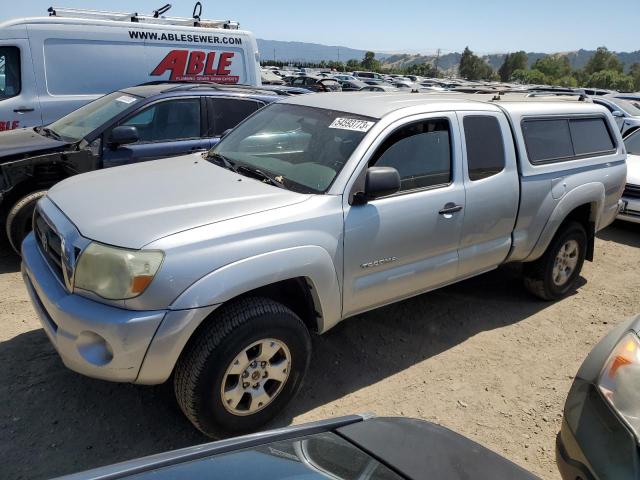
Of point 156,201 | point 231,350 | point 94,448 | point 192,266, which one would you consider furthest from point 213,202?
point 94,448

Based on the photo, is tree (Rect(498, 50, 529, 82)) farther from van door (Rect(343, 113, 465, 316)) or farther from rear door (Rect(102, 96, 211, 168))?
van door (Rect(343, 113, 465, 316))

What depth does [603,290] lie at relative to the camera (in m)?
5.13

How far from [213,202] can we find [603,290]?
421 centimetres

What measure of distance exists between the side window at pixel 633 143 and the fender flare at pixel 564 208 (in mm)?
4326

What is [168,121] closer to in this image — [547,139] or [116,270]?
[116,270]

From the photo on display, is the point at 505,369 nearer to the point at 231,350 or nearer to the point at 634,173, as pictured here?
the point at 231,350

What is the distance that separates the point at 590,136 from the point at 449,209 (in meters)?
2.17

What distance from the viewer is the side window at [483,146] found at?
3.65 m

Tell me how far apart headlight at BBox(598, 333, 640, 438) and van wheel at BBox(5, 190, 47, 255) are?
15.0 feet

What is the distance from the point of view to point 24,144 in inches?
189

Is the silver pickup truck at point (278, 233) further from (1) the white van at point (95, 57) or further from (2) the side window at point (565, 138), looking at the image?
(1) the white van at point (95, 57)

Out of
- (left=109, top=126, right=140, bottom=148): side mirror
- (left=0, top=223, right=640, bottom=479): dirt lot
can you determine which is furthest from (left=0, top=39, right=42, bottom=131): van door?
(left=0, top=223, right=640, bottom=479): dirt lot

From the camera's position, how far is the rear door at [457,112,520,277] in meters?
3.63

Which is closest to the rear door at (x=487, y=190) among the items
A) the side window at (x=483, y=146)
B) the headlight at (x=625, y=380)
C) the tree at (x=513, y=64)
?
the side window at (x=483, y=146)
